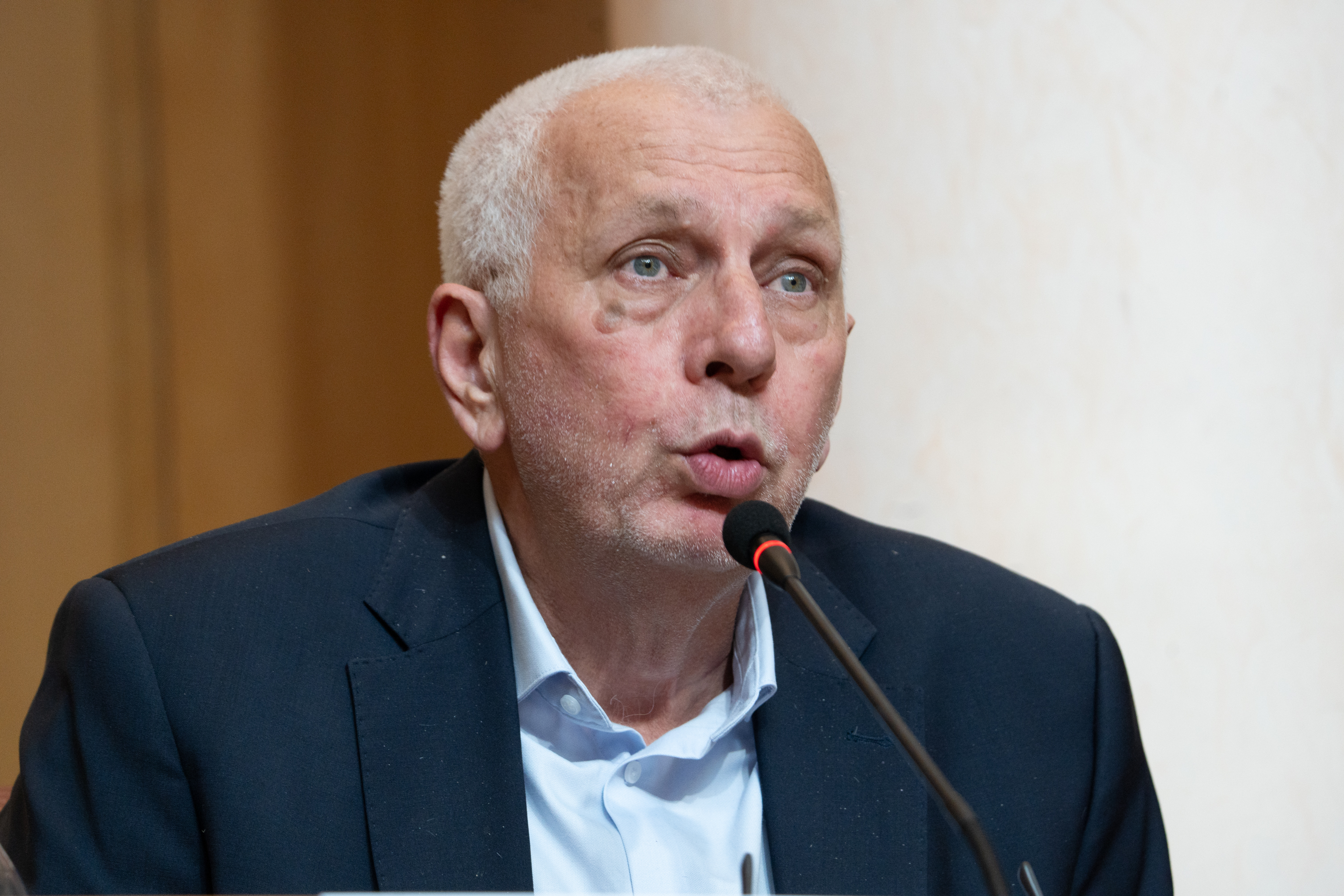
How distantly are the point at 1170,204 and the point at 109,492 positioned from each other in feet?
7.82

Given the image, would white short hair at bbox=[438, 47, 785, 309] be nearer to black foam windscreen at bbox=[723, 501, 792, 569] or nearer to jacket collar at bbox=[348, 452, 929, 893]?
jacket collar at bbox=[348, 452, 929, 893]

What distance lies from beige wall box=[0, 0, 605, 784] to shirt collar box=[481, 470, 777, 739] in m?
1.55

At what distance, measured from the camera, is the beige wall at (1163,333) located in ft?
5.72

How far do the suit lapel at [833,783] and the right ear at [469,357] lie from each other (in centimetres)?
49

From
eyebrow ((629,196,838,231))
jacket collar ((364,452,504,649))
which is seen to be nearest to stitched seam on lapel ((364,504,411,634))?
jacket collar ((364,452,504,649))

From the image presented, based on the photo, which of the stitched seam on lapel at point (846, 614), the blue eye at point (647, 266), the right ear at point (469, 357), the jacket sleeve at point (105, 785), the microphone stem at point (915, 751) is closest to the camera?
the microphone stem at point (915, 751)

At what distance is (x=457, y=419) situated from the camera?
152cm

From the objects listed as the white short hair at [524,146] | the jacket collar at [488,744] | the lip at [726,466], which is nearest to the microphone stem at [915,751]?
the lip at [726,466]

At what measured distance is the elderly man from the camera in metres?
1.31

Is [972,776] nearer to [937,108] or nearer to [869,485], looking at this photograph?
[869,485]

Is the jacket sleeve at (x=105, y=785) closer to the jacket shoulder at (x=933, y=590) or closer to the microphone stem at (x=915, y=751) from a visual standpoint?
the microphone stem at (x=915, y=751)

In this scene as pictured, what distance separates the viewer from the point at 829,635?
100 centimetres

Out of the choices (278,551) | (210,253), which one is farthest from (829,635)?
(210,253)

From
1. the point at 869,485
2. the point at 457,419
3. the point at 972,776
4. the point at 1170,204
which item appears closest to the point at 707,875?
the point at 972,776
